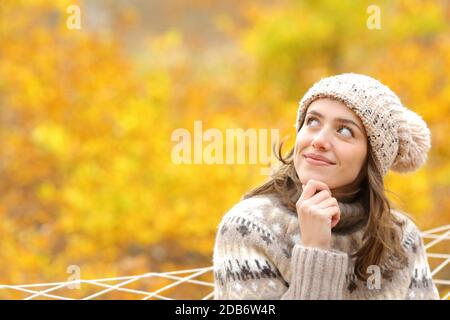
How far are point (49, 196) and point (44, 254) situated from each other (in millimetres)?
341

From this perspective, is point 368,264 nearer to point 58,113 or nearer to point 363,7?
point 58,113

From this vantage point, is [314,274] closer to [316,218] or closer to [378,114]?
[316,218]

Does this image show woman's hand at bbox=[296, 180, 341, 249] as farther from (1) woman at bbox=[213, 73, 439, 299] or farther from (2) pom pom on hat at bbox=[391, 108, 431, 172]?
(2) pom pom on hat at bbox=[391, 108, 431, 172]

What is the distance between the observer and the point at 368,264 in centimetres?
112

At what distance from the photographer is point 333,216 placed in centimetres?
103

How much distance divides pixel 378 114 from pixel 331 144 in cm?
11

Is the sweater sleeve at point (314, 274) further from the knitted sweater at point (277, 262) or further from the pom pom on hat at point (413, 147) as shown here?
the pom pom on hat at point (413, 147)

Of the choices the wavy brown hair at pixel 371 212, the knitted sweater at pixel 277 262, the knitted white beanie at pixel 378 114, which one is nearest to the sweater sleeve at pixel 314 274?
the knitted sweater at pixel 277 262

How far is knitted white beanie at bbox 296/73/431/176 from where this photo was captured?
3.60 feet

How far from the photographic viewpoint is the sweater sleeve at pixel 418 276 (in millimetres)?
1223

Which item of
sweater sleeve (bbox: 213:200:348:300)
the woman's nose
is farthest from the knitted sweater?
the woman's nose

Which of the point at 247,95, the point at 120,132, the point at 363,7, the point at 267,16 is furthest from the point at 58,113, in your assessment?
the point at 363,7

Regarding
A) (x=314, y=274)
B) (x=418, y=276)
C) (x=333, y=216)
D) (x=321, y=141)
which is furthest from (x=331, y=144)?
(x=418, y=276)

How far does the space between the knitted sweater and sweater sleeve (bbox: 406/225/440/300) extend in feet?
0.15
